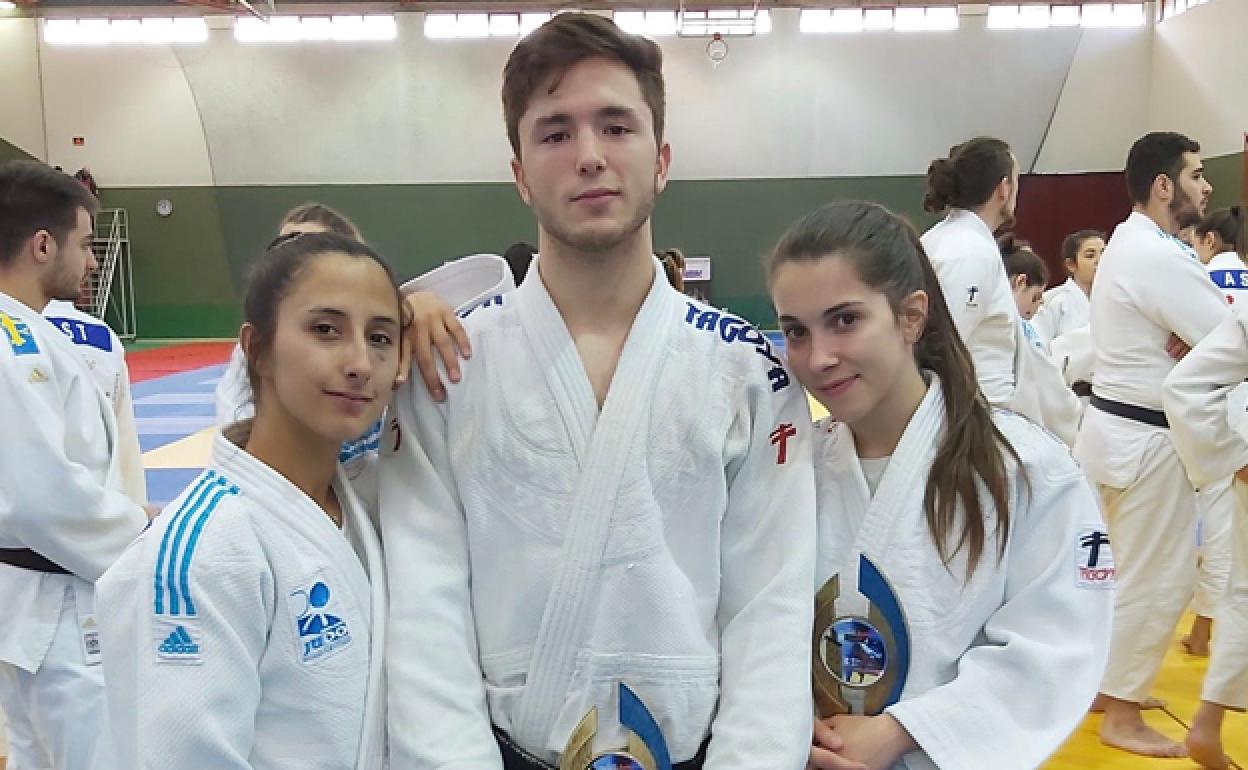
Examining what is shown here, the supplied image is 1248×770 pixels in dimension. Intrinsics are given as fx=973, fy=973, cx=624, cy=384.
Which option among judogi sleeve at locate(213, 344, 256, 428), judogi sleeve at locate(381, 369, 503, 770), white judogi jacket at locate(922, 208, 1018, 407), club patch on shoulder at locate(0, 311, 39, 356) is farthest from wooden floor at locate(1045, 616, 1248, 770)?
club patch on shoulder at locate(0, 311, 39, 356)

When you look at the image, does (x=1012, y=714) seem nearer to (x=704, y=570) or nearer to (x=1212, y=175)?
A: (x=704, y=570)

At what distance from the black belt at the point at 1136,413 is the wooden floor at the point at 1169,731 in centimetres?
83

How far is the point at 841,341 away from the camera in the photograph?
1.86 m

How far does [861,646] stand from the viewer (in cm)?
182

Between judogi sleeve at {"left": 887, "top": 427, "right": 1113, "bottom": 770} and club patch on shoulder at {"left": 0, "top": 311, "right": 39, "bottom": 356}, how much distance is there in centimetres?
246

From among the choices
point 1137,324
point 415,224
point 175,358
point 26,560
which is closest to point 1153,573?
point 1137,324

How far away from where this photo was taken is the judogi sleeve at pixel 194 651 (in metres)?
1.52

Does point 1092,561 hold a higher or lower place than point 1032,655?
higher

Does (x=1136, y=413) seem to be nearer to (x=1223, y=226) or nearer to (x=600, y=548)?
(x=1223, y=226)

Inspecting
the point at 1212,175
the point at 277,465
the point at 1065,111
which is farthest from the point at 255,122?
the point at 277,465

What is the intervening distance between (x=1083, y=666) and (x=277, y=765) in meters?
1.45

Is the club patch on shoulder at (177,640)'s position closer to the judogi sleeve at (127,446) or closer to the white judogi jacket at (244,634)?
the white judogi jacket at (244,634)

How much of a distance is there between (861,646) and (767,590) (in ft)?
0.88

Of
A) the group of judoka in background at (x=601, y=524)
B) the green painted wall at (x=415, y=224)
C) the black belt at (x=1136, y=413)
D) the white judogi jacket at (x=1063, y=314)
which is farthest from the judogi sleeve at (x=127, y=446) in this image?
the green painted wall at (x=415, y=224)
